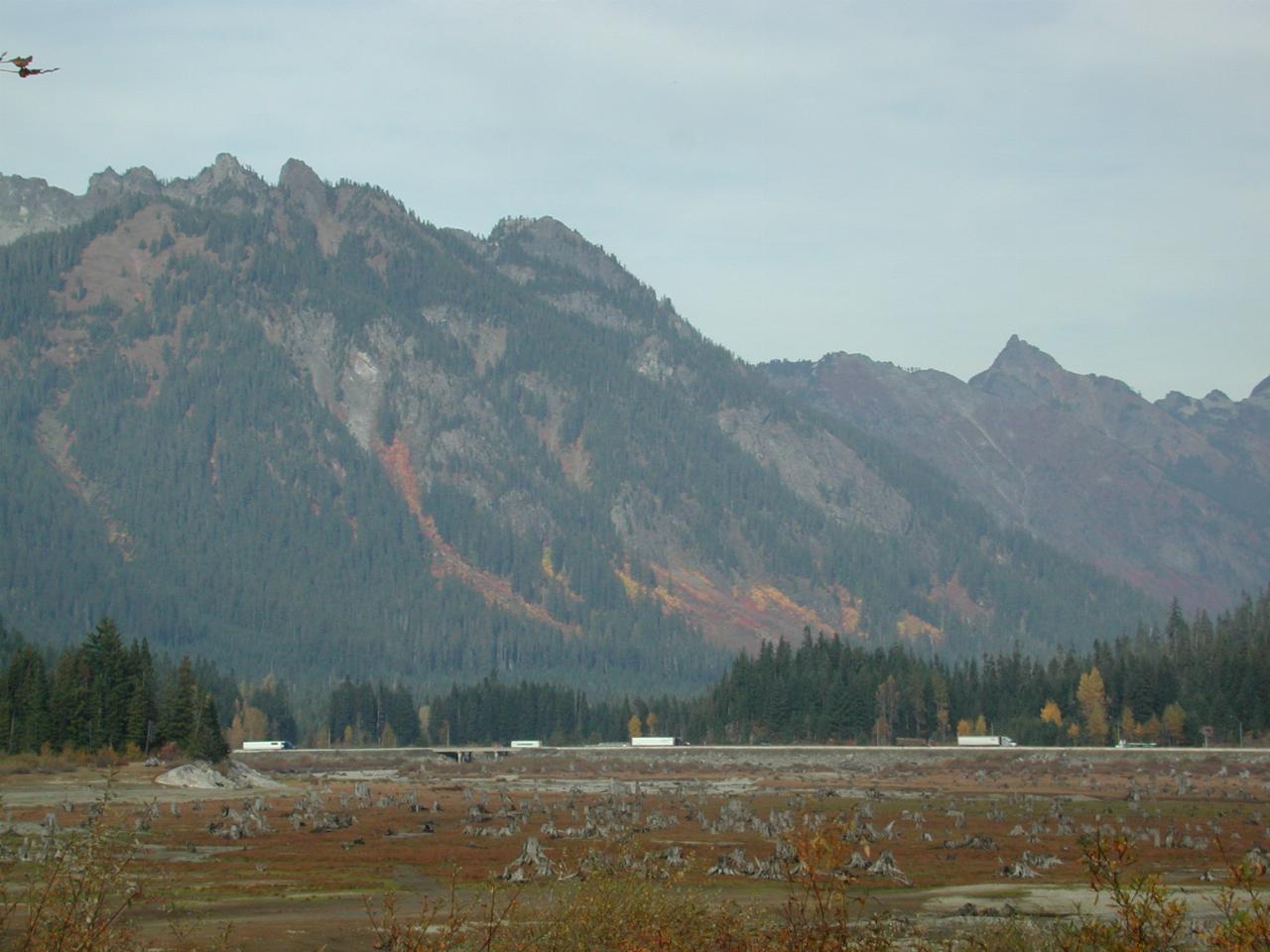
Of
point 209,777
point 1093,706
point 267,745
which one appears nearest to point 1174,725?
point 1093,706

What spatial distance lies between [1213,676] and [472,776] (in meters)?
74.7

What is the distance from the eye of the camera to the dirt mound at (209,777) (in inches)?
3905

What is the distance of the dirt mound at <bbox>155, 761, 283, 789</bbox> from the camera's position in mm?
99188

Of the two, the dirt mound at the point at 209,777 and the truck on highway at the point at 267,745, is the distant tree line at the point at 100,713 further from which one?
the truck on highway at the point at 267,745

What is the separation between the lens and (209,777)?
10338cm

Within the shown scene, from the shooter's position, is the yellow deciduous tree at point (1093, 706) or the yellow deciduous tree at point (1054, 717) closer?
the yellow deciduous tree at point (1054, 717)

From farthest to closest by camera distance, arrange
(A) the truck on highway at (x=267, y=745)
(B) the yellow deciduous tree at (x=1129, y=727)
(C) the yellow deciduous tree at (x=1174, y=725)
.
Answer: (A) the truck on highway at (x=267, y=745), (B) the yellow deciduous tree at (x=1129, y=727), (C) the yellow deciduous tree at (x=1174, y=725)

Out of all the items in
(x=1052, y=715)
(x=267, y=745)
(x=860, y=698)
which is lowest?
(x=267, y=745)

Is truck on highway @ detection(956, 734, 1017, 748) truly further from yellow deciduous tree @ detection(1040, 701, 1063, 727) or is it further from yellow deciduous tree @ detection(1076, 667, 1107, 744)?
yellow deciduous tree @ detection(1076, 667, 1107, 744)

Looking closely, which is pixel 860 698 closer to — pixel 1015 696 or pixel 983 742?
pixel 1015 696

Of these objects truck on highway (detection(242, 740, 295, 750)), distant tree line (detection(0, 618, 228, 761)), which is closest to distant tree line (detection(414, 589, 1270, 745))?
truck on highway (detection(242, 740, 295, 750))

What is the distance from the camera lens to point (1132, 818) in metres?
81.0

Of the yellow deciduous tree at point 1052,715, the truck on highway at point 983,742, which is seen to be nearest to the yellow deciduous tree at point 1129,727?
the yellow deciduous tree at point 1052,715

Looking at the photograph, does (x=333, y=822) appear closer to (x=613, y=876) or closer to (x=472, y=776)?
(x=613, y=876)
